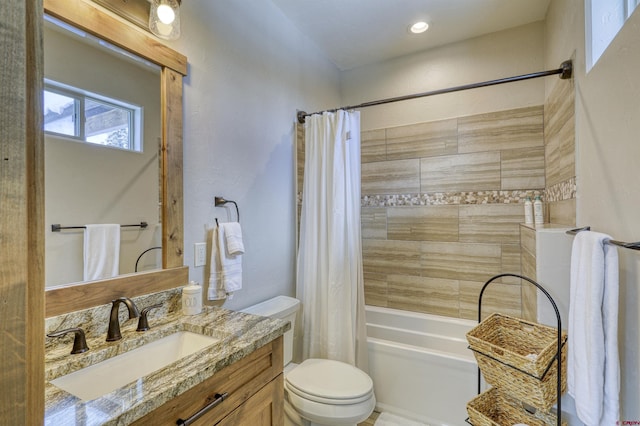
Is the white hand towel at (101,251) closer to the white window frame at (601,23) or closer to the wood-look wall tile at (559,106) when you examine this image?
the white window frame at (601,23)

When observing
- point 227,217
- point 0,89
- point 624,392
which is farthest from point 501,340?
point 0,89

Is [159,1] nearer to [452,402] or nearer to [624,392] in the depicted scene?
[624,392]

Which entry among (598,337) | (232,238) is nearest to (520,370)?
(598,337)

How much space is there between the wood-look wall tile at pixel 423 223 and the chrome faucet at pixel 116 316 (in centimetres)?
217

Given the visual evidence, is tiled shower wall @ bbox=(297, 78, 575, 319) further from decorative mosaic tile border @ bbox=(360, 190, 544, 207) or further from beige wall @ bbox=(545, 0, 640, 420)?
beige wall @ bbox=(545, 0, 640, 420)

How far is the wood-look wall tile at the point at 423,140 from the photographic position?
257 centimetres

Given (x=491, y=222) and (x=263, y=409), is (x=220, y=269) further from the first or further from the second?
(x=491, y=222)

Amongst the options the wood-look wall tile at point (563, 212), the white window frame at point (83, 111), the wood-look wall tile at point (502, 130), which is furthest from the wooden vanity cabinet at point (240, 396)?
the wood-look wall tile at point (502, 130)

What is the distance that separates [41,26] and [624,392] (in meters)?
1.84

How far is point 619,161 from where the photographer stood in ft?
3.48

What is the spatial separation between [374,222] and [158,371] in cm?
228

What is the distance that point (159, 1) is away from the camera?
1.27 metres

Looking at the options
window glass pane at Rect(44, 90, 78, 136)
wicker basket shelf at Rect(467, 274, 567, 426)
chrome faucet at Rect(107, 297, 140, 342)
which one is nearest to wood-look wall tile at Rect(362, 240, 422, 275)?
wicker basket shelf at Rect(467, 274, 567, 426)

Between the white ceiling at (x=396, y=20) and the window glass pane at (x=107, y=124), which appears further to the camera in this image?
the white ceiling at (x=396, y=20)
